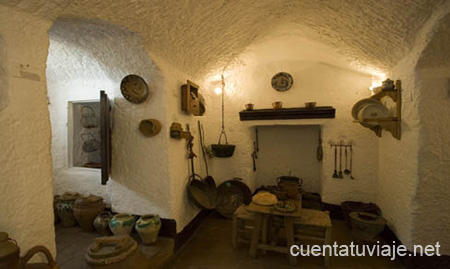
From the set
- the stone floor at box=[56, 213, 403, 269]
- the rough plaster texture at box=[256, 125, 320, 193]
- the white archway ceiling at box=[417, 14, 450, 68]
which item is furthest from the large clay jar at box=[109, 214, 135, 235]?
the white archway ceiling at box=[417, 14, 450, 68]

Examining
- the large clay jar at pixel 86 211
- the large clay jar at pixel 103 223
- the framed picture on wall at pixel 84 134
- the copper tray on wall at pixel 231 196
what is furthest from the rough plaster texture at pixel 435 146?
the framed picture on wall at pixel 84 134

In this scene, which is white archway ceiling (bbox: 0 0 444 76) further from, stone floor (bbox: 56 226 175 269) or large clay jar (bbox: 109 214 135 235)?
stone floor (bbox: 56 226 175 269)

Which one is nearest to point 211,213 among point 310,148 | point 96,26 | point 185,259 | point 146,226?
point 185,259

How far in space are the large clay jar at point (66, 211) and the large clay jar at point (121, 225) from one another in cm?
85

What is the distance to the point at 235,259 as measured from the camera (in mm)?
2184

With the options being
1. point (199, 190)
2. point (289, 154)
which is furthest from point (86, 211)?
point (289, 154)

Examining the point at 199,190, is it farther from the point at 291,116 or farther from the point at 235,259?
the point at 291,116

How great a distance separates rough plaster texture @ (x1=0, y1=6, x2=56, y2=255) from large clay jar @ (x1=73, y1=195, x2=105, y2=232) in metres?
1.10

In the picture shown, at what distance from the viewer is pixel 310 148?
3621mm

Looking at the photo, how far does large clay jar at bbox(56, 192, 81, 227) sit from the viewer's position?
2578mm

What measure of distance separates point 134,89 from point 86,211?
1532 mm

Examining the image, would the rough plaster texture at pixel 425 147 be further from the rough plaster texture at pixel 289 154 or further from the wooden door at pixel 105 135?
the wooden door at pixel 105 135

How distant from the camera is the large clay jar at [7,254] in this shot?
984mm

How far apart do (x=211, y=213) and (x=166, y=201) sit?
1227 mm
